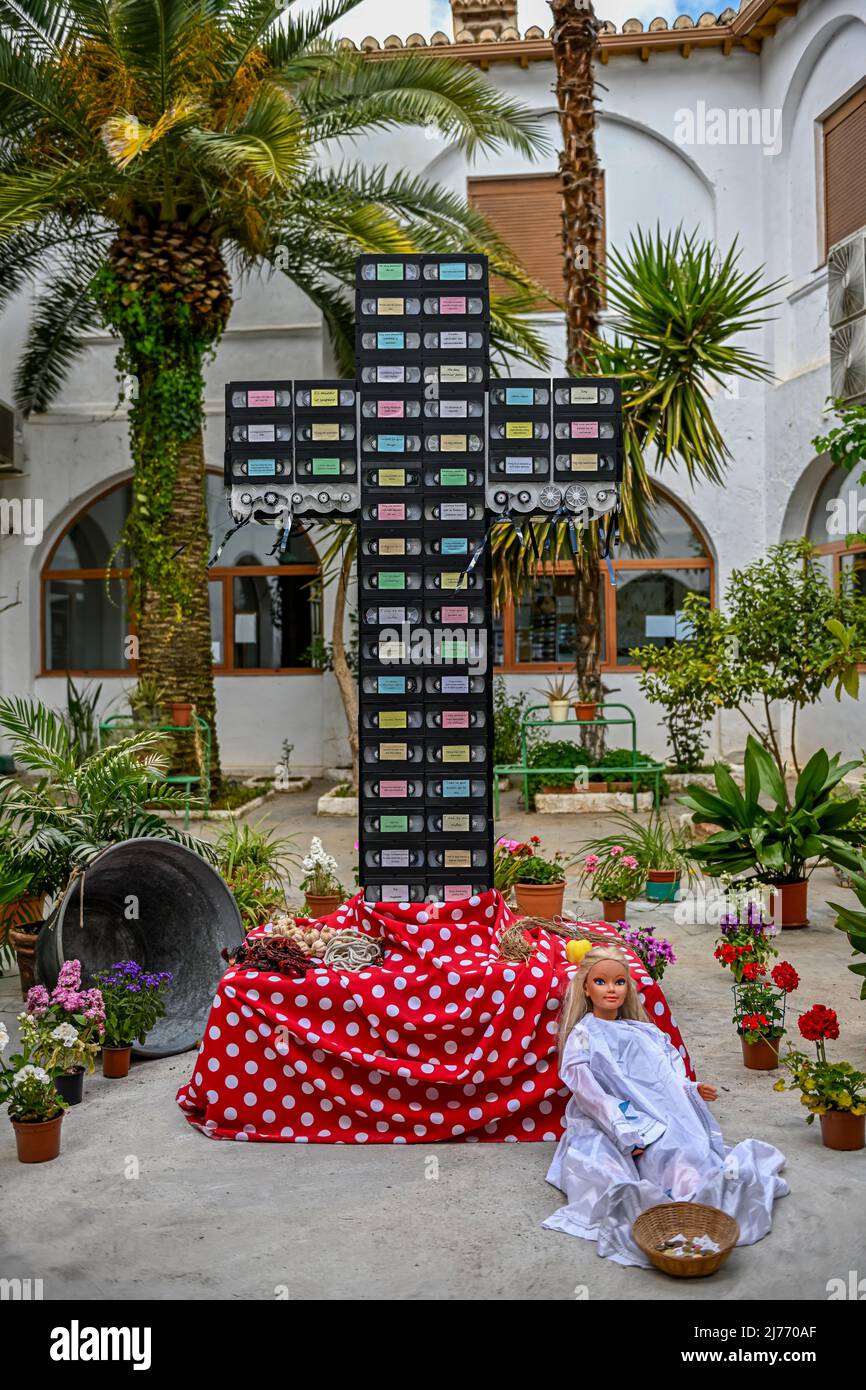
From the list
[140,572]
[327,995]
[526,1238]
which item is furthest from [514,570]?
[526,1238]

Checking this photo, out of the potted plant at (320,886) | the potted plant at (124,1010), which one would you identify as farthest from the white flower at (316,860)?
the potted plant at (124,1010)

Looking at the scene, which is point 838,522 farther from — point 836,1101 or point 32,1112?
point 32,1112

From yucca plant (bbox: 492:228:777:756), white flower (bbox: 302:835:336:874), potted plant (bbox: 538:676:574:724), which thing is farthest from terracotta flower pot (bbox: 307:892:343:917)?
potted plant (bbox: 538:676:574:724)

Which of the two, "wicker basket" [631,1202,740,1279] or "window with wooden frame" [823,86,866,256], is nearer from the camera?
"wicker basket" [631,1202,740,1279]

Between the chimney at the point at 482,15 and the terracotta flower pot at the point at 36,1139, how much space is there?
46.8 feet

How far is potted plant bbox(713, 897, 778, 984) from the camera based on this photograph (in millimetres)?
5727

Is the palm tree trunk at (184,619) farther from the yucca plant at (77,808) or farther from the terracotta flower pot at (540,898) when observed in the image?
the terracotta flower pot at (540,898)

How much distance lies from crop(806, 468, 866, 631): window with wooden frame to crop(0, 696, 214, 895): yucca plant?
8.41 meters

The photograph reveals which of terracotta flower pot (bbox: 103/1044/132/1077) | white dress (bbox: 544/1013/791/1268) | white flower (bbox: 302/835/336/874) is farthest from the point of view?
white flower (bbox: 302/835/336/874)

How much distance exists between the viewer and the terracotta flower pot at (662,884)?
8.22 m

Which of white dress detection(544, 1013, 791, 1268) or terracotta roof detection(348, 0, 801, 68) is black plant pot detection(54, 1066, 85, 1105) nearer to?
white dress detection(544, 1013, 791, 1268)

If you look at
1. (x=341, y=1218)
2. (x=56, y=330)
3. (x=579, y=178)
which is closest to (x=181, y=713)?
(x=56, y=330)
